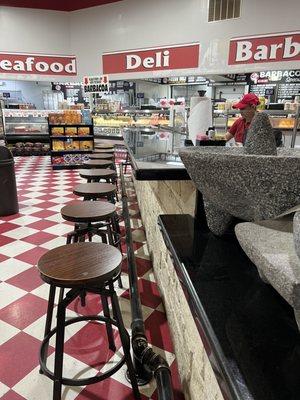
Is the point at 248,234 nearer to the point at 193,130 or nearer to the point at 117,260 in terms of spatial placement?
the point at 117,260

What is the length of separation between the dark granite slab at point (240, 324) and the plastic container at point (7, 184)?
138 inches

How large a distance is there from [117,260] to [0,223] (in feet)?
9.78

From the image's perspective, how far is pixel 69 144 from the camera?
7371 mm

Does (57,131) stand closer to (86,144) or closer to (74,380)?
(86,144)

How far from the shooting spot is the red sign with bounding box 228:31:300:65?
4621 millimetres

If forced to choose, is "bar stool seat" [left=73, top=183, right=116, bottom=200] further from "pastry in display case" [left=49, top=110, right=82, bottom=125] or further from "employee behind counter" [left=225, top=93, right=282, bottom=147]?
"pastry in display case" [left=49, top=110, right=82, bottom=125]

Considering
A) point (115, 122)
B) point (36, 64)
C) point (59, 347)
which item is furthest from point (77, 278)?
point (115, 122)

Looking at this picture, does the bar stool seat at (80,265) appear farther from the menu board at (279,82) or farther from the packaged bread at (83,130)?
the menu board at (279,82)

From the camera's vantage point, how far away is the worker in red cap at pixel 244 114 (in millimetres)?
3412

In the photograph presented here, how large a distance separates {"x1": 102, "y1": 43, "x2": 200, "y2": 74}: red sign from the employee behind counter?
7.25ft

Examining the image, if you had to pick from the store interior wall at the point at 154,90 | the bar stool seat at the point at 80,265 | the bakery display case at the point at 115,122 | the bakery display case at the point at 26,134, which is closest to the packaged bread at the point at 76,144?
the bakery display case at the point at 115,122

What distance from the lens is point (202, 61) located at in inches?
213

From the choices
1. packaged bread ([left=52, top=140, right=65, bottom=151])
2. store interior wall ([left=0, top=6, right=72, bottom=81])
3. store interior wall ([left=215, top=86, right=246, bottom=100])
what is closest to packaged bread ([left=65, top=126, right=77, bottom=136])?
packaged bread ([left=52, top=140, right=65, bottom=151])

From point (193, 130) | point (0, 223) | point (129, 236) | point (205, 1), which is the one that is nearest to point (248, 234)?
point (129, 236)
